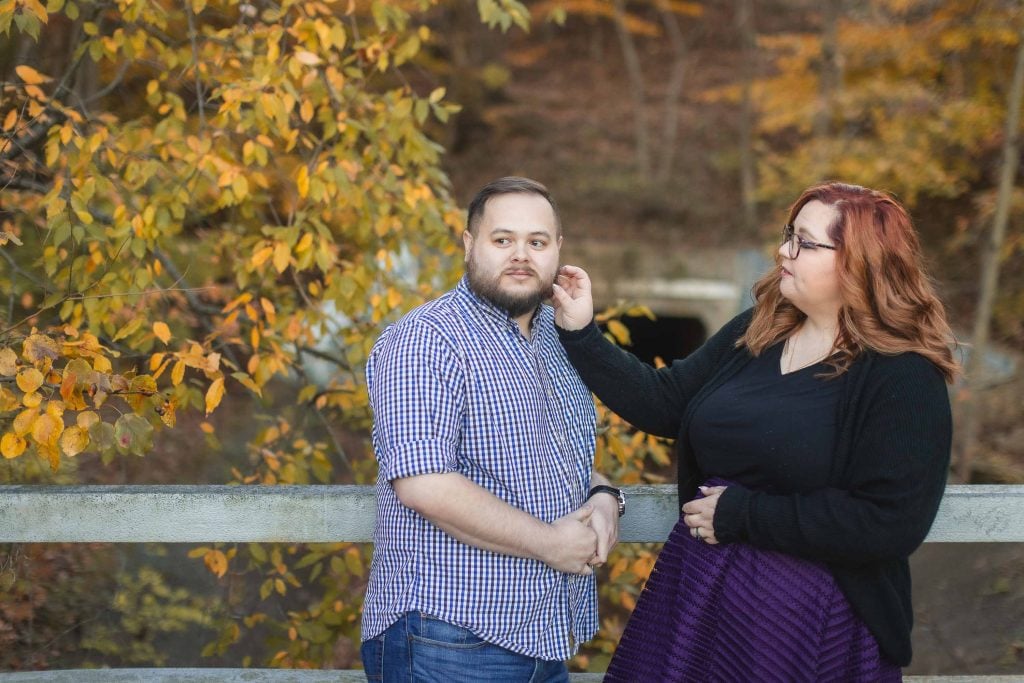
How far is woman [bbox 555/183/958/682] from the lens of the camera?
2.04 metres

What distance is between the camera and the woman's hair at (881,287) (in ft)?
7.04

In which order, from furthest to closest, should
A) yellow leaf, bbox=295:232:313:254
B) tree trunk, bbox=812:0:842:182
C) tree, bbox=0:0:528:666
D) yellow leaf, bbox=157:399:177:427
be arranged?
tree trunk, bbox=812:0:842:182
yellow leaf, bbox=295:232:313:254
tree, bbox=0:0:528:666
yellow leaf, bbox=157:399:177:427

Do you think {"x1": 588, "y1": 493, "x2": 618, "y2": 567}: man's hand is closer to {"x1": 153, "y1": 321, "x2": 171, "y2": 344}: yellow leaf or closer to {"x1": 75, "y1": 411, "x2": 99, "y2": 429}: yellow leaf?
{"x1": 75, "y1": 411, "x2": 99, "y2": 429}: yellow leaf

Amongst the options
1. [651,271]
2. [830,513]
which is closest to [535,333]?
[830,513]

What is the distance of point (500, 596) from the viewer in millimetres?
2090

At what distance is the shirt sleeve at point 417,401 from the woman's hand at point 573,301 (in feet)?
1.46

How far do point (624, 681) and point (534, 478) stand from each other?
0.61 meters

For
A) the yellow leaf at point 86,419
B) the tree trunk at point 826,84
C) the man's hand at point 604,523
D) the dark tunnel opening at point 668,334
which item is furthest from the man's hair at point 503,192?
the dark tunnel opening at point 668,334

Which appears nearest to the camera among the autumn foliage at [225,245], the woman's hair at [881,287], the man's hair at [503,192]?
the woman's hair at [881,287]

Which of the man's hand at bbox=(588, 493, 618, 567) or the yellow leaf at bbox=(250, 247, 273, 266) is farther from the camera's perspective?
the yellow leaf at bbox=(250, 247, 273, 266)

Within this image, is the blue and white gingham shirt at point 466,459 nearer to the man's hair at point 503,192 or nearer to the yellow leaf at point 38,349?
the man's hair at point 503,192

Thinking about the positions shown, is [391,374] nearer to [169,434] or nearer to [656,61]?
[169,434]

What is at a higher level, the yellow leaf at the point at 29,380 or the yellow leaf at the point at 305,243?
the yellow leaf at the point at 305,243

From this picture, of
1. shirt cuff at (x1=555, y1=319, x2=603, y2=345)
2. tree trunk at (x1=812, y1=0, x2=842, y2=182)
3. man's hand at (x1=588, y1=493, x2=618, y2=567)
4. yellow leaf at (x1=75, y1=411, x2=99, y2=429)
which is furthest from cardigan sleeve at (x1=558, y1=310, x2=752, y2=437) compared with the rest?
tree trunk at (x1=812, y1=0, x2=842, y2=182)
